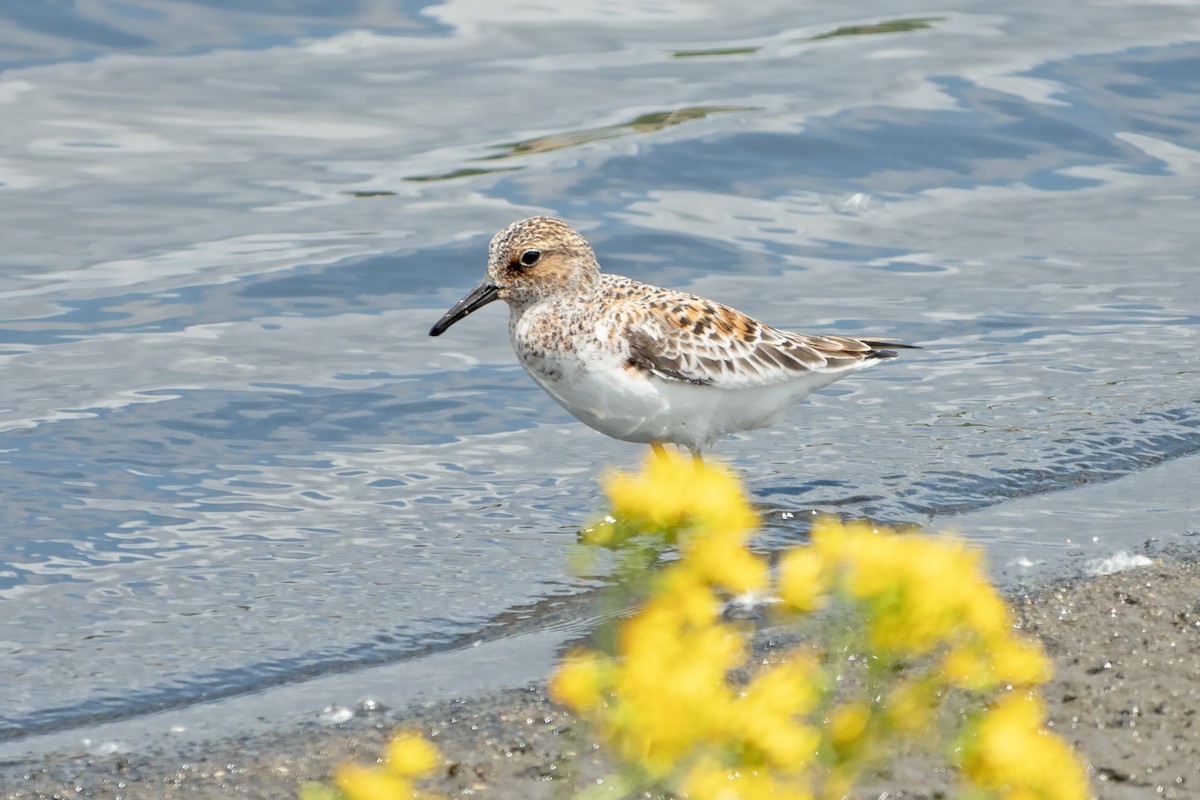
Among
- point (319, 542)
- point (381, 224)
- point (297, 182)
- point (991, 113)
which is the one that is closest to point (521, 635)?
point (319, 542)

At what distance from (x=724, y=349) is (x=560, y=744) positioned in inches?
Answer: 123

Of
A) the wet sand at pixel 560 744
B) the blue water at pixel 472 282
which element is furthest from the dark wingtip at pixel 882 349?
the wet sand at pixel 560 744

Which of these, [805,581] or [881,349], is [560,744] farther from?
[881,349]

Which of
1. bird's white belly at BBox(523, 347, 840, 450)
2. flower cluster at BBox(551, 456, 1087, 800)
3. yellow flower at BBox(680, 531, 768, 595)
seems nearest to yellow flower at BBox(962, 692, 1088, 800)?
flower cluster at BBox(551, 456, 1087, 800)

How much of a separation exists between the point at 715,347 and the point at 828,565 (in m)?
5.20

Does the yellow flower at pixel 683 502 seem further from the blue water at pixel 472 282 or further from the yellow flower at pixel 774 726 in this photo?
the blue water at pixel 472 282

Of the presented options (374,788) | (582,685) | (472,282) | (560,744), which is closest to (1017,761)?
(582,685)

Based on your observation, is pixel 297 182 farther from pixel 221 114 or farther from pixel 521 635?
pixel 521 635

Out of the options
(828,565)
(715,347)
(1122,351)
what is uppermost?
(828,565)

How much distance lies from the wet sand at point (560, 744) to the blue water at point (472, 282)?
620 millimetres

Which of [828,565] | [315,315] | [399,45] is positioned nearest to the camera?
[828,565]

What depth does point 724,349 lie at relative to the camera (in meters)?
7.36

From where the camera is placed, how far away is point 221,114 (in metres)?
13.4

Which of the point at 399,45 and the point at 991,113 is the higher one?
the point at 399,45
